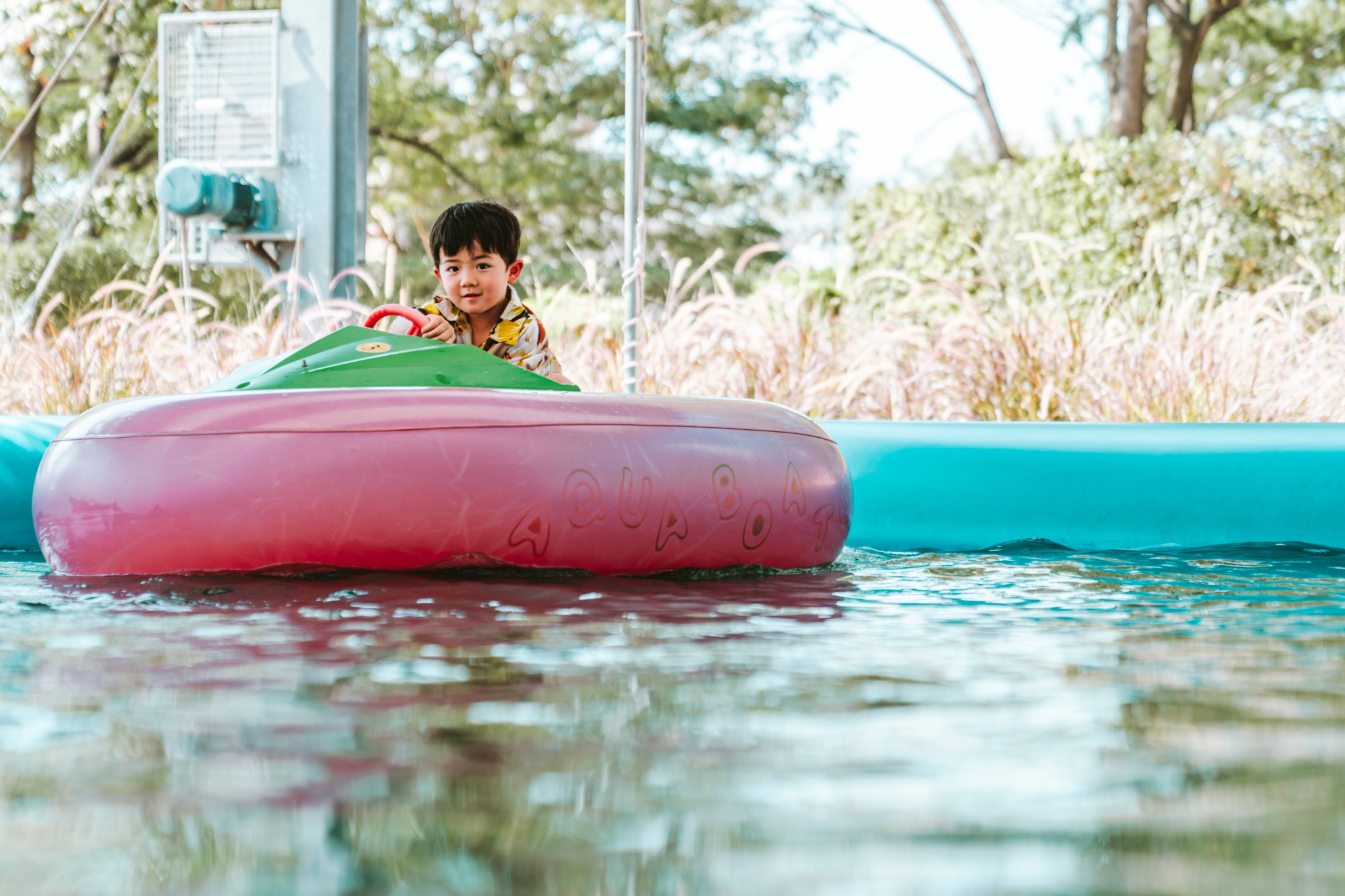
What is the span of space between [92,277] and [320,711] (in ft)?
38.5

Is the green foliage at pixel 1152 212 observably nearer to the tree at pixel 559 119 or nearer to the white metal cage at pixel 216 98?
the white metal cage at pixel 216 98

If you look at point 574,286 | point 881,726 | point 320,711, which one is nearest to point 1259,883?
point 881,726

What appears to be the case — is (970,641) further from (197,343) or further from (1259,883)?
(197,343)

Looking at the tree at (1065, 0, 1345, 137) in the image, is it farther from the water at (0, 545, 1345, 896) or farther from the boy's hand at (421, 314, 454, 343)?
the water at (0, 545, 1345, 896)

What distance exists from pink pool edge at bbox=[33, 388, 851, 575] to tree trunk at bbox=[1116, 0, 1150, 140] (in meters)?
10.4

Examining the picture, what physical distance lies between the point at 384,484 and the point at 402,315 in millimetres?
841

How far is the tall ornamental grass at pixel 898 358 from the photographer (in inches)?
177

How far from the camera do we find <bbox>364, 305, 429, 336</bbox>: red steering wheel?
10.7ft

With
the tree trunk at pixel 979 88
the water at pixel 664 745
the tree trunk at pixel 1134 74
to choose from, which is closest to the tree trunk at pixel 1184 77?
the tree trunk at pixel 1134 74

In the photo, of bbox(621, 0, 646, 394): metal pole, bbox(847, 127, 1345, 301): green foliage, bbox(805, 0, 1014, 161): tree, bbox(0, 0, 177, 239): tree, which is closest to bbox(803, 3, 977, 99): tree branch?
bbox(805, 0, 1014, 161): tree

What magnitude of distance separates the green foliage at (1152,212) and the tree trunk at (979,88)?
13.8ft

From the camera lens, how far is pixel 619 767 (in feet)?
4.33

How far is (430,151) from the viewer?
54.3ft

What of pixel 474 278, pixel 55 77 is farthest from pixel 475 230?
pixel 55 77
